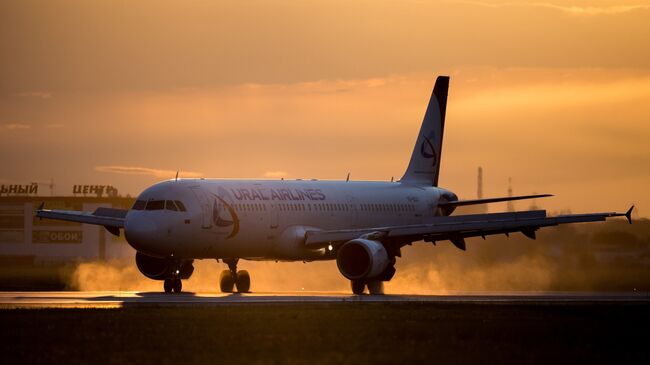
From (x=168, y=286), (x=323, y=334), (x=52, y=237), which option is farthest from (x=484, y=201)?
Result: (x=52, y=237)

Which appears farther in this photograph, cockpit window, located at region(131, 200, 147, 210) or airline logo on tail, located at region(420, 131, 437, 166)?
airline logo on tail, located at region(420, 131, 437, 166)

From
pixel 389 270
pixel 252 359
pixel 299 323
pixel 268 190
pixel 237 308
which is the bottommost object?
pixel 252 359

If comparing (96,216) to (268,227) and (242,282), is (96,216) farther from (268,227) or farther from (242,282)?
(268,227)

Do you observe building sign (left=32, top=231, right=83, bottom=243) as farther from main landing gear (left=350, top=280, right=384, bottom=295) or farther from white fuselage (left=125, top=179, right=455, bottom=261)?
main landing gear (left=350, top=280, right=384, bottom=295)

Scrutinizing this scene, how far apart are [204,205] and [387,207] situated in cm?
1526

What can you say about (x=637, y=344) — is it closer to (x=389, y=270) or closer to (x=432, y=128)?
(x=389, y=270)

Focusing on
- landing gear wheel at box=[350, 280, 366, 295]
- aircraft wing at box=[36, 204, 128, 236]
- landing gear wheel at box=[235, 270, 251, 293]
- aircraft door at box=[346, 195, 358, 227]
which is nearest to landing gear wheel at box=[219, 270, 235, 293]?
landing gear wheel at box=[235, 270, 251, 293]

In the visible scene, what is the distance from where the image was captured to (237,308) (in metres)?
44.0

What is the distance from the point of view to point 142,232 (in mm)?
54500

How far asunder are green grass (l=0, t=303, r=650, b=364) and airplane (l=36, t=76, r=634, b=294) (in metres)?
11.3

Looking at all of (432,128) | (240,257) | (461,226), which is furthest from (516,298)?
(432,128)

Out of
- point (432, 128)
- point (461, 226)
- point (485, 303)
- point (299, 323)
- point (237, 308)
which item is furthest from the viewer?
point (432, 128)

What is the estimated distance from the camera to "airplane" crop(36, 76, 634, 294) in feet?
183

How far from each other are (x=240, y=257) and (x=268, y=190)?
3581 mm
